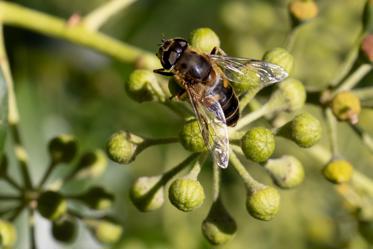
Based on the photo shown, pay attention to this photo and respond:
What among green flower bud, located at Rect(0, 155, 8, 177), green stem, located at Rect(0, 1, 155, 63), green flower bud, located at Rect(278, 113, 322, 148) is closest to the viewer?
green flower bud, located at Rect(278, 113, 322, 148)

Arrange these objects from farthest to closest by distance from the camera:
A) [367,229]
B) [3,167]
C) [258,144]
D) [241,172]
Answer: [367,229] → [3,167] → [241,172] → [258,144]

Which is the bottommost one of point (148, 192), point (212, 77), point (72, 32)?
point (148, 192)

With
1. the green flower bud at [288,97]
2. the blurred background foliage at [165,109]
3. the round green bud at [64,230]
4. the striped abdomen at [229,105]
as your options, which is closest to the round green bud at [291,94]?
the green flower bud at [288,97]

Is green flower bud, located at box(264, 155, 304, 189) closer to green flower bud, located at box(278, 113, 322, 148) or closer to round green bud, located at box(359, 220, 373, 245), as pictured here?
green flower bud, located at box(278, 113, 322, 148)

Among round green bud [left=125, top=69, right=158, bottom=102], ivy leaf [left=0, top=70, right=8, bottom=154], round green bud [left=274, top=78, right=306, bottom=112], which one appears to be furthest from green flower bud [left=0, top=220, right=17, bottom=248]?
round green bud [left=274, top=78, right=306, bottom=112]

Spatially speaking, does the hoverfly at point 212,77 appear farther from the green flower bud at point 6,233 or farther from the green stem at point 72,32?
the green flower bud at point 6,233

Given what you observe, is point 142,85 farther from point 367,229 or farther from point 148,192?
point 367,229

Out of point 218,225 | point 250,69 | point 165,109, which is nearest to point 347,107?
point 250,69
